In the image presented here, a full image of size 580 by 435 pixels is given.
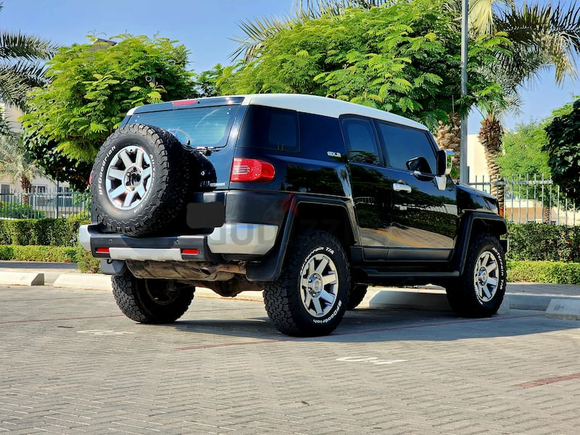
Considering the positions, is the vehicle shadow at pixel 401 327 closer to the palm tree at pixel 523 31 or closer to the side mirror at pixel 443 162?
the side mirror at pixel 443 162

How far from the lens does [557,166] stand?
1761cm

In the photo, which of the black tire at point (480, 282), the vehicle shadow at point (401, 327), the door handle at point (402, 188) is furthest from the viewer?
the black tire at point (480, 282)

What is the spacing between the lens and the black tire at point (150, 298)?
9398 millimetres

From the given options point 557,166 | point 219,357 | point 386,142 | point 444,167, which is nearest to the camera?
point 219,357

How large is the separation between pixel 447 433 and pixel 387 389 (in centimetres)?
127

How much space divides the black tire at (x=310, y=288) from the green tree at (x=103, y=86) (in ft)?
31.2

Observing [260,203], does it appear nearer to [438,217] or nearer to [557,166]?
[438,217]

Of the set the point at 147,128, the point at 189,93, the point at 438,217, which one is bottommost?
the point at 438,217

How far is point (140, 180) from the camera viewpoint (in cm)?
816

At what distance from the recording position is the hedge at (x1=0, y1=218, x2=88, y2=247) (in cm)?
2723

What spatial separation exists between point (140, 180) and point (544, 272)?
37.0ft

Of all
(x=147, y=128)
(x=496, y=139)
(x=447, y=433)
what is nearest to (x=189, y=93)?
(x=147, y=128)

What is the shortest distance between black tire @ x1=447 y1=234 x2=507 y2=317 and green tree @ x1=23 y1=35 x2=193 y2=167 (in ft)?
28.0

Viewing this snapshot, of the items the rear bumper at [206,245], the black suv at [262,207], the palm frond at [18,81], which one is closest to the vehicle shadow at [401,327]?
the black suv at [262,207]
